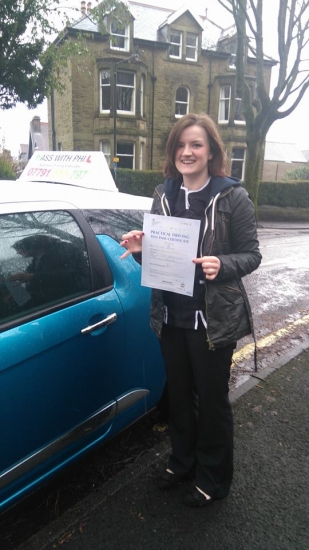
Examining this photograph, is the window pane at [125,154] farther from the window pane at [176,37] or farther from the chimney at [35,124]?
the chimney at [35,124]

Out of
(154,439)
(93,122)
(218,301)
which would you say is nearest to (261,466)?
(154,439)

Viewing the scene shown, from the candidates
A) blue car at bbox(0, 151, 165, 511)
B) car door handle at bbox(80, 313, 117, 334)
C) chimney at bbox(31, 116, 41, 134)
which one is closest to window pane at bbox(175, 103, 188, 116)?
chimney at bbox(31, 116, 41, 134)

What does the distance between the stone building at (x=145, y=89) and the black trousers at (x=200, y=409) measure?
20443 mm

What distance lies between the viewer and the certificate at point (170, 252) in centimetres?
180

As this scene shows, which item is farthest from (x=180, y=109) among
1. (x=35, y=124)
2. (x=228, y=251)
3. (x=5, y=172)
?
(x=228, y=251)

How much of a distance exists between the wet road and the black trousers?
132 cm

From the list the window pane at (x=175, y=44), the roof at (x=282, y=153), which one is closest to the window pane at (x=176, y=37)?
the window pane at (x=175, y=44)

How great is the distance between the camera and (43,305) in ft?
6.21

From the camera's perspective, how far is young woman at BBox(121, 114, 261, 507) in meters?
1.85

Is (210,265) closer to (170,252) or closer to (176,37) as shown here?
(170,252)

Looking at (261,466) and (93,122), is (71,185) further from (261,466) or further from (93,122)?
(93,122)

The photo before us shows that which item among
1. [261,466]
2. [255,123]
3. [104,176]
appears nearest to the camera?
[261,466]

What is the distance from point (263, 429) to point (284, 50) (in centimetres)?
1556

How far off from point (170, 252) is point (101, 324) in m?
0.52
